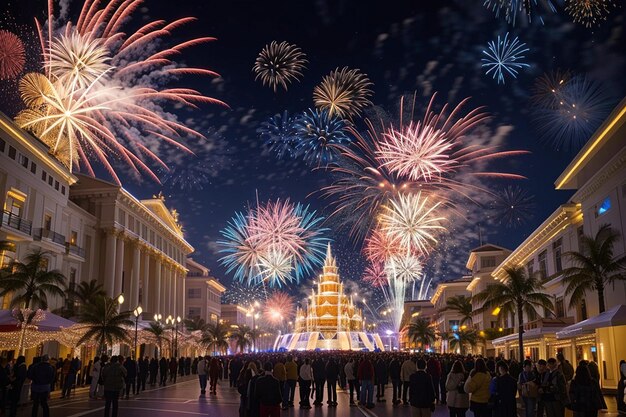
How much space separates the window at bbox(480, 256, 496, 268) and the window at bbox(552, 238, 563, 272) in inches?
1263

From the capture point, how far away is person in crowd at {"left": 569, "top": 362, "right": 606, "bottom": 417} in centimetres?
1274

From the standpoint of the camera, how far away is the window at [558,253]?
144 ft

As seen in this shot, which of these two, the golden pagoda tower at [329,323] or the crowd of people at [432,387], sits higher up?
the golden pagoda tower at [329,323]

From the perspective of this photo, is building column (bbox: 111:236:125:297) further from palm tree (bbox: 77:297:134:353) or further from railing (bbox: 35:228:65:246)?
palm tree (bbox: 77:297:134:353)

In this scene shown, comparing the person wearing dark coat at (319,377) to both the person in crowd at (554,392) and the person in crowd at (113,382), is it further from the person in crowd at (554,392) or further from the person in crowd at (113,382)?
the person in crowd at (554,392)

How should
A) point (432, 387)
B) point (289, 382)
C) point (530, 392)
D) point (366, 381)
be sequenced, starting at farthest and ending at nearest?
point (289, 382) → point (366, 381) → point (530, 392) → point (432, 387)

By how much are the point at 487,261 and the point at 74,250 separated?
51.1 metres

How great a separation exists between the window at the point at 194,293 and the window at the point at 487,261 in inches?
2077

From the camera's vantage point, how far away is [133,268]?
6450 centimetres

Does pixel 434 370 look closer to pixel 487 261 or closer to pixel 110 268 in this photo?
pixel 110 268

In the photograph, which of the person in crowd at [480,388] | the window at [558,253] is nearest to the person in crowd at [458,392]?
the person in crowd at [480,388]

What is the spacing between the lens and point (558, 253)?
44.7 m

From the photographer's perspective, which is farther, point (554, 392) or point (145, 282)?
point (145, 282)

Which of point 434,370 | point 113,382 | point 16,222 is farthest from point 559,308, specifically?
point 16,222
